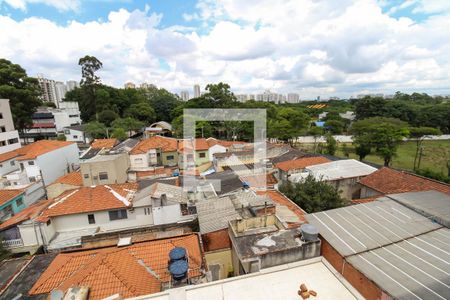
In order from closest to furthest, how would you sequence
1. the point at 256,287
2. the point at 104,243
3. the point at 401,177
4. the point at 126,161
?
the point at 256,287, the point at 104,243, the point at 401,177, the point at 126,161

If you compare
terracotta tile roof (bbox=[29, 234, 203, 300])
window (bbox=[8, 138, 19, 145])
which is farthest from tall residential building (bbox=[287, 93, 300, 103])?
terracotta tile roof (bbox=[29, 234, 203, 300])

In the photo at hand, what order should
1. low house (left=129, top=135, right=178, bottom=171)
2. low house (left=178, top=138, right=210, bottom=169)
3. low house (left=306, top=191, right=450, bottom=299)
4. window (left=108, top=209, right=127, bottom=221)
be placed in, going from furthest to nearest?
low house (left=178, top=138, right=210, bottom=169) → low house (left=129, top=135, right=178, bottom=171) → window (left=108, top=209, right=127, bottom=221) → low house (left=306, top=191, right=450, bottom=299)

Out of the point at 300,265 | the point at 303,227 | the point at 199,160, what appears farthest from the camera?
A: the point at 199,160

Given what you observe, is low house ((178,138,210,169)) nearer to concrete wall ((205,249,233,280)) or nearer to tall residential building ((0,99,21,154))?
concrete wall ((205,249,233,280))

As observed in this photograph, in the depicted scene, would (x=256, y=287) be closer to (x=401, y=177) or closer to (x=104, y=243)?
(x=104, y=243)

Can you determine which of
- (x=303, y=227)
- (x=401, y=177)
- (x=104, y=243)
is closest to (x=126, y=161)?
(x=104, y=243)

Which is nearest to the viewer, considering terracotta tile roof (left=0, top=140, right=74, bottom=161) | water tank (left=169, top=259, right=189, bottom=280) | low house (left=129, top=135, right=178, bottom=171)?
water tank (left=169, top=259, right=189, bottom=280)

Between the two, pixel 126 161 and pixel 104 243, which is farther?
pixel 126 161

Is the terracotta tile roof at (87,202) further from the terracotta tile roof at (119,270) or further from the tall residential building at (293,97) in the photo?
the tall residential building at (293,97)
